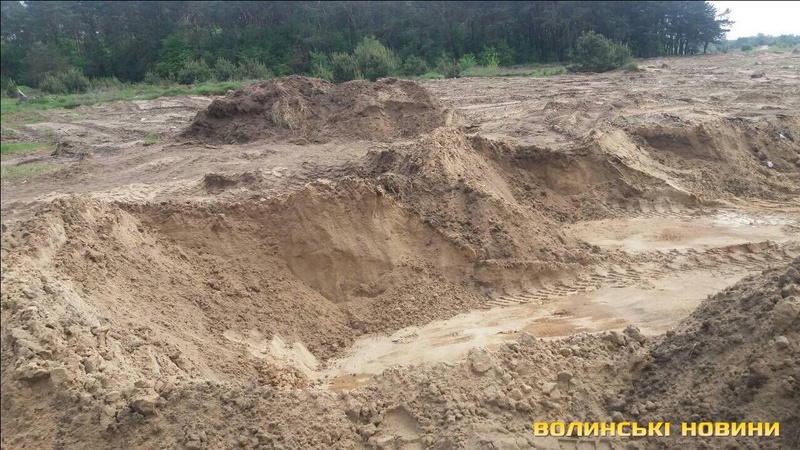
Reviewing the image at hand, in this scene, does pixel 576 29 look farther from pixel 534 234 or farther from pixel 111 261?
pixel 111 261

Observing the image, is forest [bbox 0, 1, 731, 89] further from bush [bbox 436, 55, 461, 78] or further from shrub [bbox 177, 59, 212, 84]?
bush [bbox 436, 55, 461, 78]

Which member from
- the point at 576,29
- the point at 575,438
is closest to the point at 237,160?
the point at 575,438

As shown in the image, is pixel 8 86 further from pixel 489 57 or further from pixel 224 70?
pixel 489 57

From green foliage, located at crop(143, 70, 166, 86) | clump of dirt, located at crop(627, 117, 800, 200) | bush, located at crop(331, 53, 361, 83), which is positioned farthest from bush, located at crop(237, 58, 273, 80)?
clump of dirt, located at crop(627, 117, 800, 200)

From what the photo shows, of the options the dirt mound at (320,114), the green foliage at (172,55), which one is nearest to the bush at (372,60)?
the green foliage at (172,55)

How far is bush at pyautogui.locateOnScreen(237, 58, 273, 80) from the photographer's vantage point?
14705 millimetres

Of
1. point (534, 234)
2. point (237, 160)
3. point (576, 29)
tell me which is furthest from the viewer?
point (576, 29)

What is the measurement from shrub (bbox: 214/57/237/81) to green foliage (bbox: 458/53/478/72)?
13.9 metres

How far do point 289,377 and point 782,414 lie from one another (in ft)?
12.3

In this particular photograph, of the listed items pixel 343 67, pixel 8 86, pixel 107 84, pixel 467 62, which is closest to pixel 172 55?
pixel 107 84

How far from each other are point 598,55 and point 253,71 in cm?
1742

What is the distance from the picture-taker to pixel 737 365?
3975mm

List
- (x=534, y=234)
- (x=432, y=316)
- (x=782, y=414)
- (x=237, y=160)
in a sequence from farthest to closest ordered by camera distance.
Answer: (x=237, y=160)
(x=534, y=234)
(x=432, y=316)
(x=782, y=414)

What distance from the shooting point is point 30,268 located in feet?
14.6
